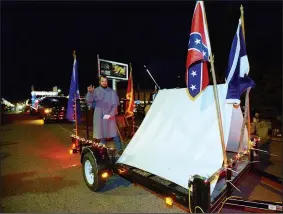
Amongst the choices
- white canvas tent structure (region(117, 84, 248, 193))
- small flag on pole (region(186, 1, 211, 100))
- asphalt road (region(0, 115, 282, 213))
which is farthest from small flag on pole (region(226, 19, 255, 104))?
asphalt road (region(0, 115, 282, 213))

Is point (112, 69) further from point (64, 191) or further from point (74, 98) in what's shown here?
point (64, 191)

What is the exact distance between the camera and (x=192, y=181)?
2785 millimetres

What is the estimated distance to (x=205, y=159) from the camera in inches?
135

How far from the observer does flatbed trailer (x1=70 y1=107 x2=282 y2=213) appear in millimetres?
2768

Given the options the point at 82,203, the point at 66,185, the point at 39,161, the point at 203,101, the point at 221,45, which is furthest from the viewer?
the point at 221,45

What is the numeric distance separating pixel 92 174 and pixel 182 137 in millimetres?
1906

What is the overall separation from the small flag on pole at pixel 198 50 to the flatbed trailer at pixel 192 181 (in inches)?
46.7

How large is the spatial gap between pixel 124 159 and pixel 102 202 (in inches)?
31.8

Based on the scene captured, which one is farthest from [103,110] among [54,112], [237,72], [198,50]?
[54,112]

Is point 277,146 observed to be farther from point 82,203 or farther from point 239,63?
point 82,203

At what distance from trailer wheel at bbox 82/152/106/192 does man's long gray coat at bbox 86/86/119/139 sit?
91 centimetres

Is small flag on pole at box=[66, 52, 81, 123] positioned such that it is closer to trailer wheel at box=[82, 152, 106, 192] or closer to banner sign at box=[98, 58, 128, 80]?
trailer wheel at box=[82, 152, 106, 192]

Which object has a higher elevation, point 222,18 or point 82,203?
point 222,18

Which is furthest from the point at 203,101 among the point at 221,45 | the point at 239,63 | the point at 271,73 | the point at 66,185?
the point at 221,45
